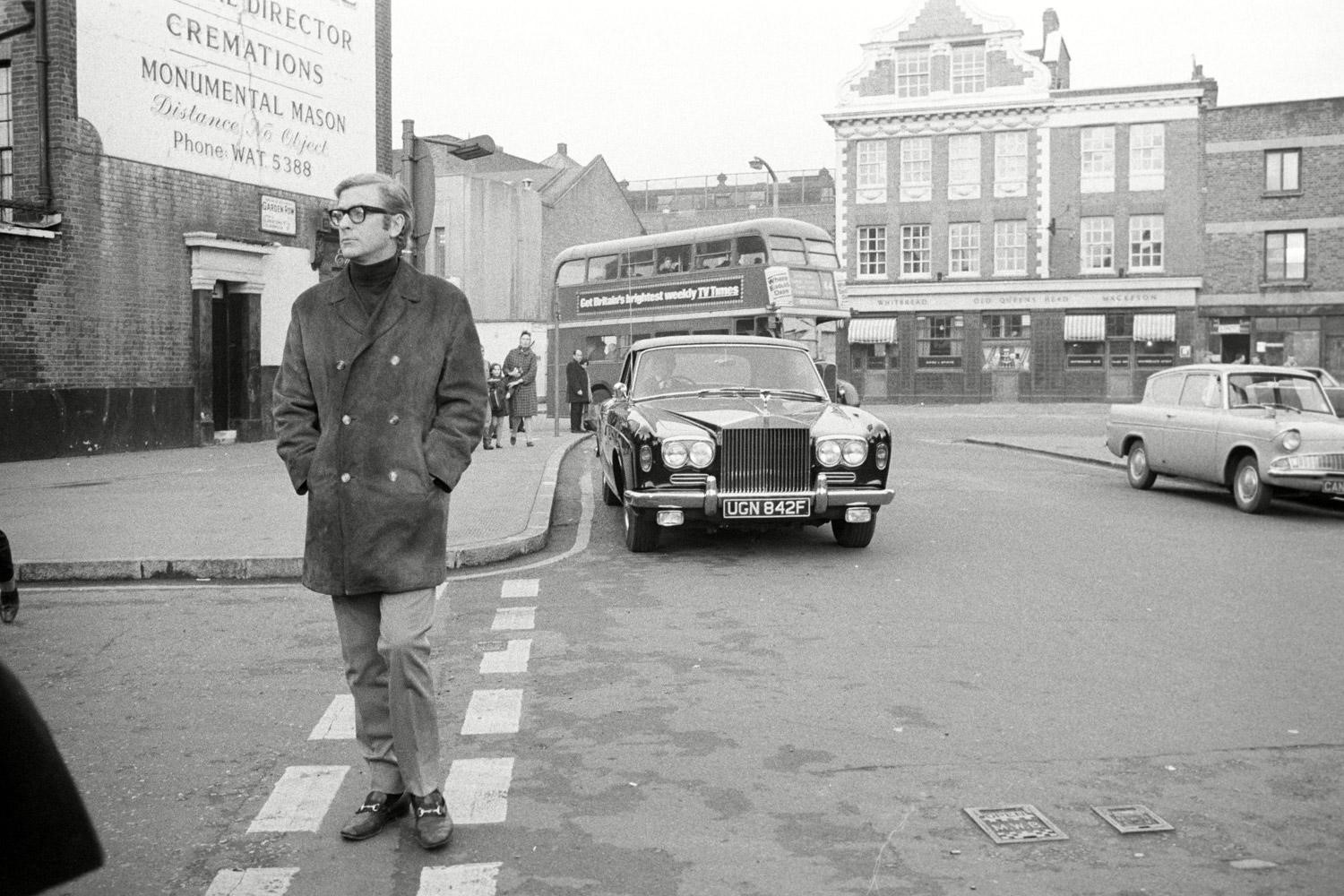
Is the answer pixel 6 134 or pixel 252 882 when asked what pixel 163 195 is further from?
pixel 252 882

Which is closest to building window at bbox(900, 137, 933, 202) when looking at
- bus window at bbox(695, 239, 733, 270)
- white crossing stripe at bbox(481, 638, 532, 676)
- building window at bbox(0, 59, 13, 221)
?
bus window at bbox(695, 239, 733, 270)

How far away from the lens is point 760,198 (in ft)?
231

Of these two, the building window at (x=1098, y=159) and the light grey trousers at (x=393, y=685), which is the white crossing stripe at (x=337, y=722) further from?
the building window at (x=1098, y=159)

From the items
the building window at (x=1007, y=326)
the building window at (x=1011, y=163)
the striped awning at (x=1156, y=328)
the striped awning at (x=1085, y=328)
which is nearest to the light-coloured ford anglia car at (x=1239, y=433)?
the striped awning at (x=1156, y=328)

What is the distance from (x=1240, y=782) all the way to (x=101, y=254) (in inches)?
681

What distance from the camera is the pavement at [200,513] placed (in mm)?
8680

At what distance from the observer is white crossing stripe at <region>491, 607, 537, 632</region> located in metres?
7.02

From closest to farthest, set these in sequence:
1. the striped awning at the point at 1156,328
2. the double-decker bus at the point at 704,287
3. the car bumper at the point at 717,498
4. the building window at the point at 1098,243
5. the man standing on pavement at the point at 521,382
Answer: the car bumper at the point at 717,498 < the man standing on pavement at the point at 521,382 < the double-decker bus at the point at 704,287 < the striped awning at the point at 1156,328 < the building window at the point at 1098,243

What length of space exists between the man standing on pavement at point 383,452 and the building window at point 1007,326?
44.4 m

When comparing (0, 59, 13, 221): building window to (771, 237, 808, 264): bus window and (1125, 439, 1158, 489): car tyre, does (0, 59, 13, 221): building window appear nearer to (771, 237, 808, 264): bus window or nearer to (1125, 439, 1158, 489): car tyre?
(771, 237, 808, 264): bus window

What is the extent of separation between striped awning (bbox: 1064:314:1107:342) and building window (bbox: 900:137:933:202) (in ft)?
22.8

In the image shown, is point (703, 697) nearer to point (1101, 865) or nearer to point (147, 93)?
point (1101, 865)

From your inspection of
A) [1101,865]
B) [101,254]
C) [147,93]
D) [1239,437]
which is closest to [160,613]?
[1101,865]

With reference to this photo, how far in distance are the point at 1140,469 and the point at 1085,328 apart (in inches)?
1257
